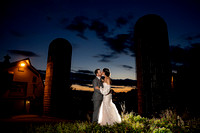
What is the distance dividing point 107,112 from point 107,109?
0.37ft

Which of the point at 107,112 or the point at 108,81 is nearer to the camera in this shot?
the point at 107,112

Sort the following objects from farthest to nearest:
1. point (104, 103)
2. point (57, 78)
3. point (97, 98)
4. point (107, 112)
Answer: point (57, 78)
point (97, 98)
point (104, 103)
point (107, 112)

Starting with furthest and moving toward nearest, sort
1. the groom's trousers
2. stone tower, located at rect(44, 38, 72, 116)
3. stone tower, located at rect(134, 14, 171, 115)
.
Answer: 1. stone tower, located at rect(44, 38, 72, 116)
2. the groom's trousers
3. stone tower, located at rect(134, 14, 171, 115)

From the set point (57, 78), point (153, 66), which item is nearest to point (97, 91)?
point (153, 66)

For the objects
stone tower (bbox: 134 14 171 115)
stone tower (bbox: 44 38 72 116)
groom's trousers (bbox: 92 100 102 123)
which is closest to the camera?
stone tower (bbox: 134 14 171 115)

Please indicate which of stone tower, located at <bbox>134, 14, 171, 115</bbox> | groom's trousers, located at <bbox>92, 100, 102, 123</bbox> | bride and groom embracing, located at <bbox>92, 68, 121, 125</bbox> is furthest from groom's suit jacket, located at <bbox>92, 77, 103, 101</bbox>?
stone tower, located at <bbox>134, 14, 171, 115</bbox>

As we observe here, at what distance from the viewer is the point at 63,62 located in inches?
354

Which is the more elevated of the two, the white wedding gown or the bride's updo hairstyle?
the bride's updo hairstyle

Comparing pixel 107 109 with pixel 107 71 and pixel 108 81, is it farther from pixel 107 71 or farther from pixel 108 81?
pixel 107 71

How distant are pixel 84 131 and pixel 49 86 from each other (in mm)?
5011

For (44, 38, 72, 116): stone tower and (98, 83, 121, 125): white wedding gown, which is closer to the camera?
(98, 83, 121, 125): white wedding gown

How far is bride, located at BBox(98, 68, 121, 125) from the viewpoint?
515 cm

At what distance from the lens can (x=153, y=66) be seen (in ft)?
17.2

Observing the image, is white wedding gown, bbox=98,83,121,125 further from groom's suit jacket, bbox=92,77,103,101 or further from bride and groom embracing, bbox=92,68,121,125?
groom's suit jacket, bbox=92,77,103,101
